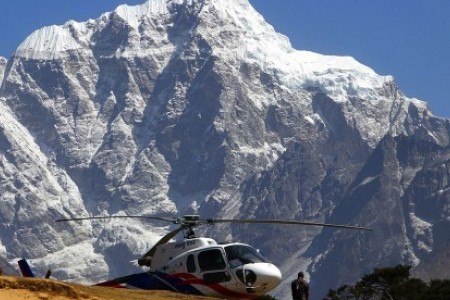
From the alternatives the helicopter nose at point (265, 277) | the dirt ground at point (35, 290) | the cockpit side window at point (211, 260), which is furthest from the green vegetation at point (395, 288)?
the dirt ground at point (35, 290)

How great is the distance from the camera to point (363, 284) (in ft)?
433

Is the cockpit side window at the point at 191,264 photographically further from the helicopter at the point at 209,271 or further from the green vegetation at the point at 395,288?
the green vegetation at the point at 395,288

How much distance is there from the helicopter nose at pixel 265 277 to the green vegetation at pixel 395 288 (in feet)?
189

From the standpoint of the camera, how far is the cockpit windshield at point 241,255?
5294 cm

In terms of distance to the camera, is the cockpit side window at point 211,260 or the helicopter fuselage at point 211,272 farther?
the cockpit side window at point 211,260

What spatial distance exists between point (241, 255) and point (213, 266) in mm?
1186

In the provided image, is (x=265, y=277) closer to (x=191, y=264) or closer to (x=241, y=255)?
(x=241, y=255)

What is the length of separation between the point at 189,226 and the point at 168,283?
11.2ft

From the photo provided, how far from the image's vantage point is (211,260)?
53469mm

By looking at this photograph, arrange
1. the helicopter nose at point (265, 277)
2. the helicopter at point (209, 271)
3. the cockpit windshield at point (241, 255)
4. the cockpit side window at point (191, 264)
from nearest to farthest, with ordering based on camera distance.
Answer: the helicopter nose at point (265, 277)
the helicopter at point (209, 271)
the cockpit windshield at point (241, 255)
the cockpit side window at point (191, 264)

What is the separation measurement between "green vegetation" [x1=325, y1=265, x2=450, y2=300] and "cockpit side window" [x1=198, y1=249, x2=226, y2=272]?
56778mm

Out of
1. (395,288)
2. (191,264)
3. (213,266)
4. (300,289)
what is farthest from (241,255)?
(395,288)

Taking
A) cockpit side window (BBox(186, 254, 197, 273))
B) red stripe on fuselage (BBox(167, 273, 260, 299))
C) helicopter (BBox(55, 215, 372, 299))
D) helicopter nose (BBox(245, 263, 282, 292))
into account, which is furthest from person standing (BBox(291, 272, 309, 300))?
cockpit side window (BBox(186, 254, 197, 273))

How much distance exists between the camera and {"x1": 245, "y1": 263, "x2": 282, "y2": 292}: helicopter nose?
51.8 metres
